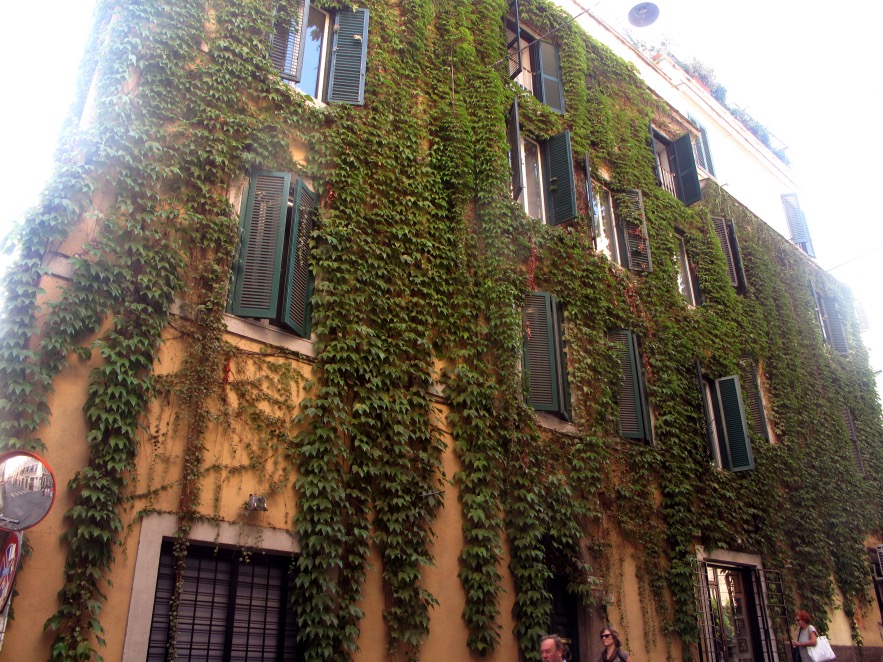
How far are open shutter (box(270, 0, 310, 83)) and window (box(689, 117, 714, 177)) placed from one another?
11.8m

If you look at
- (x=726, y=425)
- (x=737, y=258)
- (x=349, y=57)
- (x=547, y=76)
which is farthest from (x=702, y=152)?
(x=349, y=57)

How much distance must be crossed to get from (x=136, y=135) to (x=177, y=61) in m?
1.21

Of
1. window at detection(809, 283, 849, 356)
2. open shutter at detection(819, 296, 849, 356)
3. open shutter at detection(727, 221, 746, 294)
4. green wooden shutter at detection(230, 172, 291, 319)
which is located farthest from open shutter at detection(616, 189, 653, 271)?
open shutter at detection(819, 296, 849, 356)

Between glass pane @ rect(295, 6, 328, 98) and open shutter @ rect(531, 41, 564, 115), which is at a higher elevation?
open shutter @ rect(531, 41, 564, 115)

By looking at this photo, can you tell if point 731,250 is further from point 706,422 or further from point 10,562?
point 10,562

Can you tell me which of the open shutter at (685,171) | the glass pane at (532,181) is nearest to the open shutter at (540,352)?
the glass pane at (532,181)

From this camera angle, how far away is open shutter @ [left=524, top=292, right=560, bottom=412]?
10117 millimetres

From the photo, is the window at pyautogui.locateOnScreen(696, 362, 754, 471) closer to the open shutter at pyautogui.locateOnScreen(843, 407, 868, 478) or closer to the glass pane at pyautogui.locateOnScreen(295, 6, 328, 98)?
the open shutter at pyautogui.locateOnScreen(843, 407, 868, 478)

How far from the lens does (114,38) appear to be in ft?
25.7

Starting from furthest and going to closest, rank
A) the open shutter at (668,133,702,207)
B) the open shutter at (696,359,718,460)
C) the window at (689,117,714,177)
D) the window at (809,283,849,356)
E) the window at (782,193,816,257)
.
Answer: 1. the window at (782,193,816,257)
2. the window at (809,283,849,356)
3. the window at (689,117,714,177)
4. the open shutter at (668,133,702,207)
5. the open shutter at (696,359,718,460)

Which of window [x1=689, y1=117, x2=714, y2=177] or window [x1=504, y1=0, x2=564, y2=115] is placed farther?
window [x1=689, y1=117, x2=714, y2=177]

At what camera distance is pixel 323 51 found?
10.1 metres

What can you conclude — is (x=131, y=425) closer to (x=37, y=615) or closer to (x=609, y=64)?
(x=37, y=615)

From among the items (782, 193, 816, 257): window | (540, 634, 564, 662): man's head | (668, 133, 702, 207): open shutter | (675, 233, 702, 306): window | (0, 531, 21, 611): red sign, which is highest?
(782, 193, 816, 257): window
